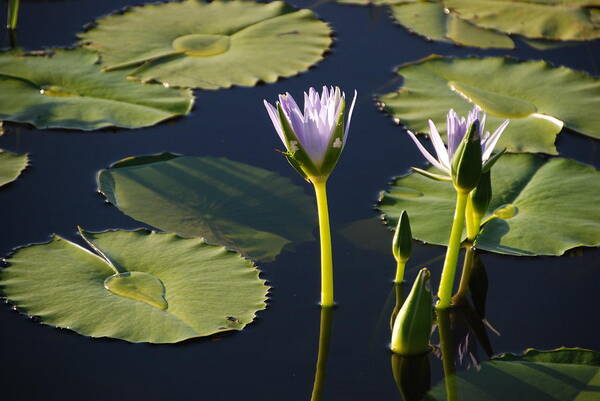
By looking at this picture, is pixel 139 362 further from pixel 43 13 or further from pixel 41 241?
pixel 43 13

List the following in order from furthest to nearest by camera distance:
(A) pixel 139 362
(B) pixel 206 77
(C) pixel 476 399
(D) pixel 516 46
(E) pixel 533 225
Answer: (D) pixel 516 46, (B) pixel 206 77, (E) pixel 533 225, (A) pixel 139 362, (C) pixel 476 399

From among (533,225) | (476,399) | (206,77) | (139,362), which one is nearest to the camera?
(476,399)

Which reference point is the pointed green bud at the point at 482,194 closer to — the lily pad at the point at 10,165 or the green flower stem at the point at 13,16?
the lily pad at the point at 10,165

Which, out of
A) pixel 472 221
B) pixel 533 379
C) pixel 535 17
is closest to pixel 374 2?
pixel 535 17

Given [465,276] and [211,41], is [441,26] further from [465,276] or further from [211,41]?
[465,276]

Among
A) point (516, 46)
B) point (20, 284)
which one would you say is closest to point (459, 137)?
point (20, 284)
